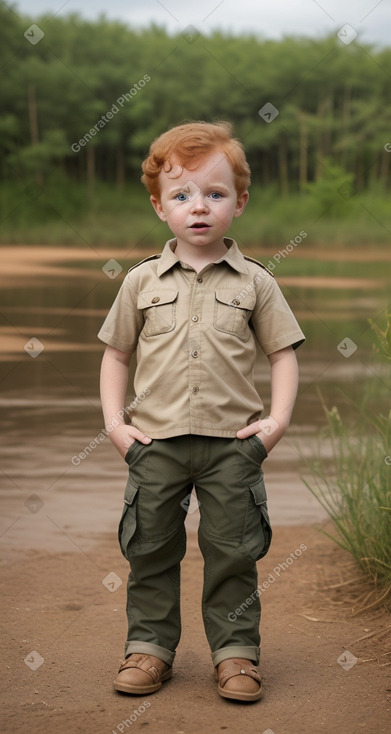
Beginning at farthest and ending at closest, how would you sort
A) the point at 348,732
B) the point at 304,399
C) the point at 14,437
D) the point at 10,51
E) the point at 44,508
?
1. the point at 10,51
2. the point at 304,399
3. the point at 14,437
4. the point at 44,508
5. the point at 348,732

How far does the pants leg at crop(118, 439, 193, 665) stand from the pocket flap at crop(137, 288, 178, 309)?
386mm

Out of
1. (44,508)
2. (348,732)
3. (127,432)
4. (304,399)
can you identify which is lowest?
(304,399)

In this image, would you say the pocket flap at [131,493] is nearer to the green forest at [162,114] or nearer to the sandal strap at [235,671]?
the sandal strap at [235,671]

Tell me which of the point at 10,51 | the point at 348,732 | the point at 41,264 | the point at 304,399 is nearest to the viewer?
the point at 348,732

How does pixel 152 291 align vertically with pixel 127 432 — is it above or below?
above

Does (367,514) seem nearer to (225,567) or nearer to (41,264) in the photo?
(225,567)

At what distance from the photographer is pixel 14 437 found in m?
6.46

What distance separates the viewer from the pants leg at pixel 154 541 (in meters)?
3.04

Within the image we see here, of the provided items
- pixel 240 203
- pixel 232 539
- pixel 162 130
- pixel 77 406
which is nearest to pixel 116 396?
pixel 232 539

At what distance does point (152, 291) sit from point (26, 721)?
120cm

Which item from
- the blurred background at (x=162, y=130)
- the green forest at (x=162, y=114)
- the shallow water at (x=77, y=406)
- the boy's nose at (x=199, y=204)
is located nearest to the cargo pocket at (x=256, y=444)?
the boy's nose at (x=199, y=204)

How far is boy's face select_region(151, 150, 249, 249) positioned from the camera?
3.01 m

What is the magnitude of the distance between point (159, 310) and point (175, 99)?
22.3m

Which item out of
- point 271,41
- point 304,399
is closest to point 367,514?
point 304,399
